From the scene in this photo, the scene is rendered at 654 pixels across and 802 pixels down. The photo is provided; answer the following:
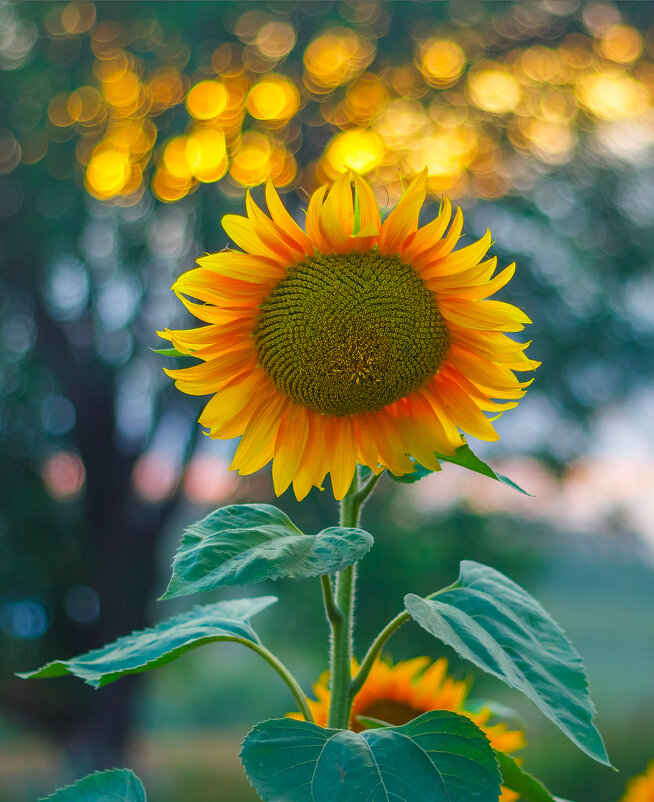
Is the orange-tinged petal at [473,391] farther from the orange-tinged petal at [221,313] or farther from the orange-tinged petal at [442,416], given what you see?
the orange-tinged petal at [221,313]

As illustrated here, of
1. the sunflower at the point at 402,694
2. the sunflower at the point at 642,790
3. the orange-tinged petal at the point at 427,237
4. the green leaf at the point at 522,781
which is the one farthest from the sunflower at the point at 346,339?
the sunflower at the point at 642,790

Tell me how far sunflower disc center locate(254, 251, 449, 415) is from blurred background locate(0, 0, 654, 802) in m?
3.55

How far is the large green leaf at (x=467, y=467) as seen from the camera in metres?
0.55

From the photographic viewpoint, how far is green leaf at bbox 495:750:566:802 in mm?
594

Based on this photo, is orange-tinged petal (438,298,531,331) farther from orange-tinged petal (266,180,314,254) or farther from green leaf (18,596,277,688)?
green leaf (18,596,277,688)

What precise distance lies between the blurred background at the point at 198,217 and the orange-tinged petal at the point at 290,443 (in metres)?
3.51

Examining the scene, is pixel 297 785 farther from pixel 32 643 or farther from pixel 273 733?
pixel 32 643

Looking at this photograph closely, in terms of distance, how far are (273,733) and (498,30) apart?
4780 millimetres

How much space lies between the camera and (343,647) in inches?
23.7

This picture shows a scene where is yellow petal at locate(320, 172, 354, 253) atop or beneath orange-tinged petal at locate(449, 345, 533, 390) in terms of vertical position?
atop

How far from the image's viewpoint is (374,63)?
15.0 ft

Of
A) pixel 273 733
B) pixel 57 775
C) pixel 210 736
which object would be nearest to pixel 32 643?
pixel 57 775

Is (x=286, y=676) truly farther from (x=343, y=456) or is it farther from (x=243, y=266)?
(x=243, y=266)

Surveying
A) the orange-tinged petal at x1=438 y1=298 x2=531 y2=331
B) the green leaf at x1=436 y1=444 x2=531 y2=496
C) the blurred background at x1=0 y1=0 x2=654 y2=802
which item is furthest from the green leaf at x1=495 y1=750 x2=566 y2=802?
the blurred background at x1=0 y1=0 x2=654 y2=802
